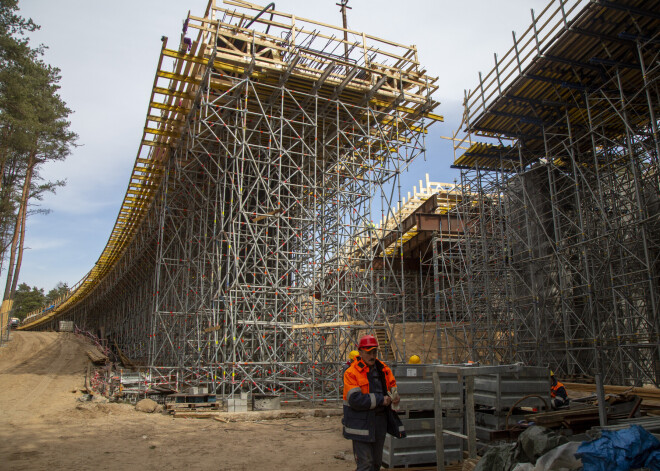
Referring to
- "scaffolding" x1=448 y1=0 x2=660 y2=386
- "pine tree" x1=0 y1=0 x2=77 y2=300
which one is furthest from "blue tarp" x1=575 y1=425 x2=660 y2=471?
"pine tree" x1=0 y1=0 x2=77 y2=300

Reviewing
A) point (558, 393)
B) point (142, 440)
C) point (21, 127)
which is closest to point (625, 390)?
point (558, 393)

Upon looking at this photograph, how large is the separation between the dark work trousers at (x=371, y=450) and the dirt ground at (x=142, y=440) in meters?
2.56

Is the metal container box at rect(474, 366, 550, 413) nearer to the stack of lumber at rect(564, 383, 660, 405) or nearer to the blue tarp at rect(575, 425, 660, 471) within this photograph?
the blue tarp at rect(575, 425, 660, 471)

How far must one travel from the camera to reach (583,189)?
15578 mm

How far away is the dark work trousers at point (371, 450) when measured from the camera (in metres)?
4.71

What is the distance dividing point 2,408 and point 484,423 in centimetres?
1217

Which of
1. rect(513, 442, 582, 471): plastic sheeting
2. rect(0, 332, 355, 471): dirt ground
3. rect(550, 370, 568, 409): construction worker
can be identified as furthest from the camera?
rect(0, 332, 355, 471): dirt ground

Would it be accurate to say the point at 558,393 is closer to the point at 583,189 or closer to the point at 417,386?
the point at 417,386

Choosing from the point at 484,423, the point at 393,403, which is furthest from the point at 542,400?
the point at 393,403

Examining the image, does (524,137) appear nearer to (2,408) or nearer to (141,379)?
(141,379)

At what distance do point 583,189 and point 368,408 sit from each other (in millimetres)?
13617

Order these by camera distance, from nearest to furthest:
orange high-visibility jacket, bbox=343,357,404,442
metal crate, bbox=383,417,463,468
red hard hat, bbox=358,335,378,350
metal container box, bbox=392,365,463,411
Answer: orange high-visibility jacket, bbox=343,357,404,442
red hard hat, bbox=358,335,378,350
metal crate, bbox=383,417,463,468
metal container box, bbox=392,365,463,411

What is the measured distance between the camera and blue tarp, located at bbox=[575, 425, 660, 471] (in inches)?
152

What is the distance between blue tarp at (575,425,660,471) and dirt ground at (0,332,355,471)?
389 centimetres
